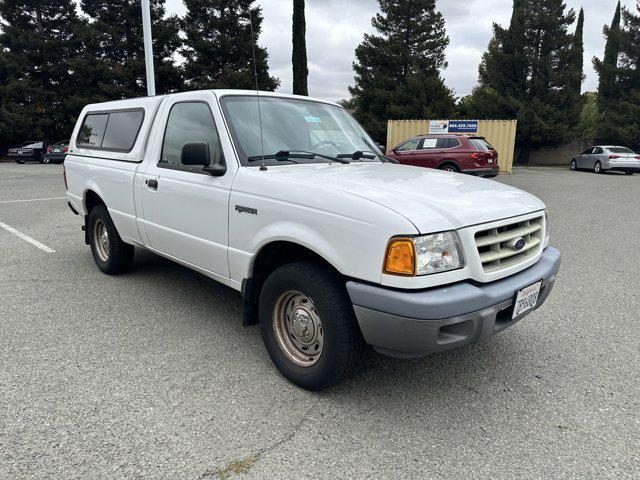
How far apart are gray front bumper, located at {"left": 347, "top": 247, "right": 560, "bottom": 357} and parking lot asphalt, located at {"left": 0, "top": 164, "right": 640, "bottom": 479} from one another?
549 mm

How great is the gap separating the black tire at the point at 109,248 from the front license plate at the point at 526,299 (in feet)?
13.0

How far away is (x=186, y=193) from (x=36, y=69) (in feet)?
108

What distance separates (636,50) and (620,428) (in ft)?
120

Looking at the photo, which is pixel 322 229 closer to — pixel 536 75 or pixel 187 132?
pixel 187 132

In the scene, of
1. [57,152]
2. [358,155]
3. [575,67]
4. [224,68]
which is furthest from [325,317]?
[575,67]

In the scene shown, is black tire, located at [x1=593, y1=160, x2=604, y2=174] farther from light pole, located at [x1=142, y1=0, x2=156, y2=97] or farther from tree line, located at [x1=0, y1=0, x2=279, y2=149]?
light pole, located at [x1=142, y1=0, x2=156, y2=97]

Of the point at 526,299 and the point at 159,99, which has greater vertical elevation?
the point at 159,99

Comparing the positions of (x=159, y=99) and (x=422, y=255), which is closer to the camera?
(x=422, y=255)

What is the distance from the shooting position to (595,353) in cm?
355

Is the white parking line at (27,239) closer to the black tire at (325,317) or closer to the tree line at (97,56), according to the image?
the black tire at (325,317)

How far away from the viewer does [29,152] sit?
26.2m

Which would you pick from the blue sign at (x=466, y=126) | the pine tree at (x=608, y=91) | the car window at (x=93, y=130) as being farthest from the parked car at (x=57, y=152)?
the pine tree at (x=608, y=91)

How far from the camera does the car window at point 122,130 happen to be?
4.48 meters

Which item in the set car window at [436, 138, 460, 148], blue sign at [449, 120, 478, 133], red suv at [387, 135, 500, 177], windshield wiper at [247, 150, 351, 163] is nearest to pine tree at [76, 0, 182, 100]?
blue sign at [449, 120, 478, 133]
